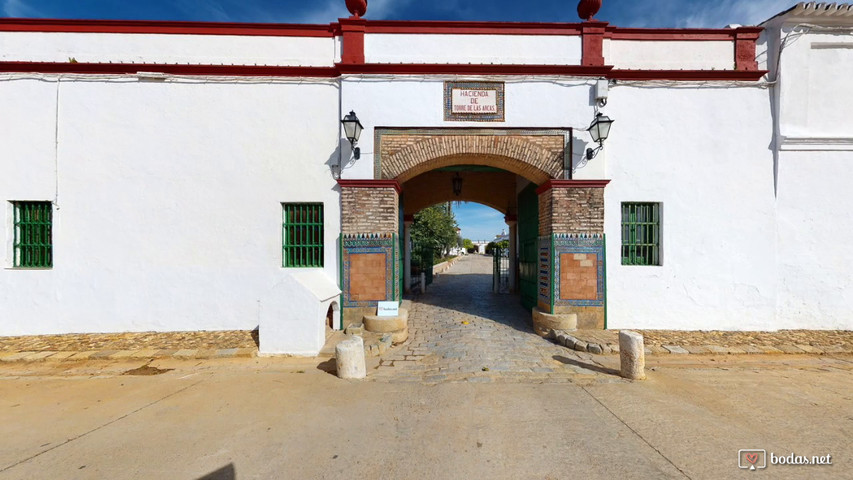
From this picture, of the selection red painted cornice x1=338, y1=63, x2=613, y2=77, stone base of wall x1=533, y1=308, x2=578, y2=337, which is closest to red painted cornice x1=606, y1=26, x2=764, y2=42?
red painted cornice x1=338, y1=63, x2=613, y2=77

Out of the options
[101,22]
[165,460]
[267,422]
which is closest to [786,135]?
[267,422]

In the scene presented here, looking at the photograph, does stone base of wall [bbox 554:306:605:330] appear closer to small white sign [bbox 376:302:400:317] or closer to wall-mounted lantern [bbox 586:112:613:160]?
wall-mounted lantern [bbox 586:112:613:160]

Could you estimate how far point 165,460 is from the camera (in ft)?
7.97

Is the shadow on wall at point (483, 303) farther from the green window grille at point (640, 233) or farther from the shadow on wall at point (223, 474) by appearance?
the shadow on wall at point (223, 474)

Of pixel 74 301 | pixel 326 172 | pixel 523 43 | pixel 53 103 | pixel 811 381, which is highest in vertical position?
pixel 523 43

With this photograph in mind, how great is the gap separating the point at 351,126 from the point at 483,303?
5.57 m

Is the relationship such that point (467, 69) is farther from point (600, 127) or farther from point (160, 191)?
point (160, 191)

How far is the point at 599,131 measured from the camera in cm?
558

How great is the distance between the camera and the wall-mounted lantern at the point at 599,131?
5.52 m

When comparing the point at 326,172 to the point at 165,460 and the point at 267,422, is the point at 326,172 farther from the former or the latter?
the point at 165,460

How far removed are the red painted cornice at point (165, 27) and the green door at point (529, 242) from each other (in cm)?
560

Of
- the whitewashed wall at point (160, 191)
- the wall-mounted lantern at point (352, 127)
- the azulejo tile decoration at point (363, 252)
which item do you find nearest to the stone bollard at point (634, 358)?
the azulejo tile decoration at point (363, 252)

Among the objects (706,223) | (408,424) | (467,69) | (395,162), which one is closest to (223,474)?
(408,424)

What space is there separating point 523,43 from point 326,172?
474 centimetres
